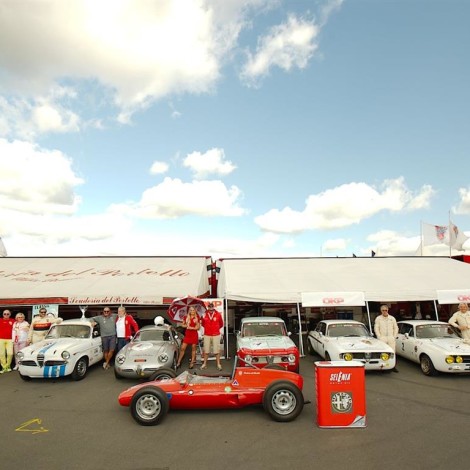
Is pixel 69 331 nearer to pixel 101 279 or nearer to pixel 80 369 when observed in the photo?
pixel 80 369

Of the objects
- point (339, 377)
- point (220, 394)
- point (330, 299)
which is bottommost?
point (220, 394)

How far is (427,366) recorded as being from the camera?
363 inches

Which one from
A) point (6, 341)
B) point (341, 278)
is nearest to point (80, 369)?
point (6, 341)

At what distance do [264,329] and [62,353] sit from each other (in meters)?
5.30

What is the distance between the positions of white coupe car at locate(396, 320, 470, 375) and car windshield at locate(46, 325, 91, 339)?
29.4 ft

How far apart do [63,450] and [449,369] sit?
326 inches

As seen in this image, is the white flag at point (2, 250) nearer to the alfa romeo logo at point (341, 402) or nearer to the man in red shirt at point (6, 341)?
the man in red shirt at point (6, 341)

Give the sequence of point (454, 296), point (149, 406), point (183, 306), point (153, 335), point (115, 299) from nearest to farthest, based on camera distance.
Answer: point (149, 406), point (153, 335), point (183, 306), point (454, 296), point (115, 299)

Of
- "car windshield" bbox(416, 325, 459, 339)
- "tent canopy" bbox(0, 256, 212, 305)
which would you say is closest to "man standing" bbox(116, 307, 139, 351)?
"tent canopy" bbox(0, 256, 212, 305)

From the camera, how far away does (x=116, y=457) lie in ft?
16.2

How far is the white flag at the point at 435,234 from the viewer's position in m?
21.0

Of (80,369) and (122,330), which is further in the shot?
(122,330)

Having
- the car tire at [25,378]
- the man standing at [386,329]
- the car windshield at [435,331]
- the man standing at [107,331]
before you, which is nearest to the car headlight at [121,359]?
the man standing at [107,331]

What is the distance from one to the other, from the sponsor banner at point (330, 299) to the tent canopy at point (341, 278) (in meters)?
0.13
